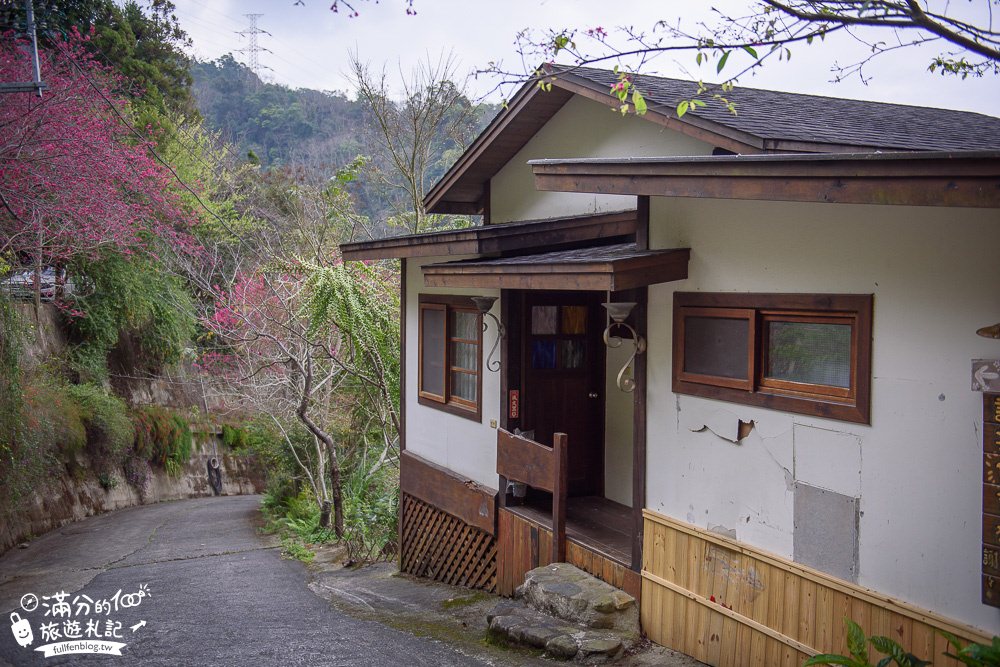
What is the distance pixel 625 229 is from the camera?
6.71 meters

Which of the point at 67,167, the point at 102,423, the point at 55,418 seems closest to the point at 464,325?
the point at 67,167

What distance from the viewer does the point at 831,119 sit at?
7.02 metres

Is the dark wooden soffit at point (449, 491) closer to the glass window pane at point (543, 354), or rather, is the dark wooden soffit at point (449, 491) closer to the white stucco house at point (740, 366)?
the white stucco house at point (740, 366)

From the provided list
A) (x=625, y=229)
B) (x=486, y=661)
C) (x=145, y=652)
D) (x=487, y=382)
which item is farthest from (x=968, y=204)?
(x=145, y=652)

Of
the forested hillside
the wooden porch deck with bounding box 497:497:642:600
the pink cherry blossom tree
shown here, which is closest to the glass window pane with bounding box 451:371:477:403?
the wooden porch deck with bounding box 497:497:642:600

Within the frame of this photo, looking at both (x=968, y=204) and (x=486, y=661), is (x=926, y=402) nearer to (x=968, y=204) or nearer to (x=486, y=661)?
(x=968, y=204)

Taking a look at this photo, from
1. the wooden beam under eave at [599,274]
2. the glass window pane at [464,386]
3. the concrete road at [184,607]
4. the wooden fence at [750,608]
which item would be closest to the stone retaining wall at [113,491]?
the concrete road at [184,607]

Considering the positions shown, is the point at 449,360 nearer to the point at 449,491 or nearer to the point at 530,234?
the point at 449,491

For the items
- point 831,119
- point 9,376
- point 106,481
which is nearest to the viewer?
point 831,119

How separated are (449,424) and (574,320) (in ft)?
6.24

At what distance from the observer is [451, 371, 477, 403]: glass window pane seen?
27.9 feet

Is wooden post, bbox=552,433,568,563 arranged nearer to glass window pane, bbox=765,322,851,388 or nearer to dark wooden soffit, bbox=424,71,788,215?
glass window pane, bbox=765,322,851,388

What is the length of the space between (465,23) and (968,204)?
13354 millimetres

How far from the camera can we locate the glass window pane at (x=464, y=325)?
8398mm
